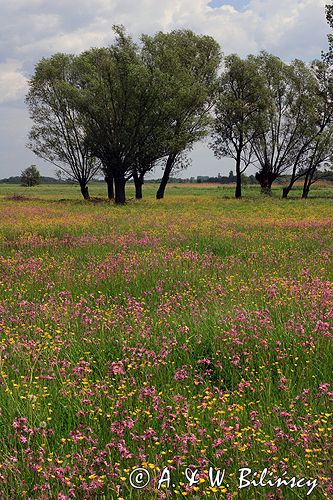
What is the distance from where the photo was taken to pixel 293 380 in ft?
15.9

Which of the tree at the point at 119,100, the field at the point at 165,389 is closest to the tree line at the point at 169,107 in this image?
the tree at the point at 119,100

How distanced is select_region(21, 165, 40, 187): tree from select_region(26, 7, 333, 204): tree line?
109 metres

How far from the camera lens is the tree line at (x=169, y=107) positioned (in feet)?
137

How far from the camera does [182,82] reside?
148ft

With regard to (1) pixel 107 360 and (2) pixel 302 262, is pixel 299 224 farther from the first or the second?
(1) pixel 107 360

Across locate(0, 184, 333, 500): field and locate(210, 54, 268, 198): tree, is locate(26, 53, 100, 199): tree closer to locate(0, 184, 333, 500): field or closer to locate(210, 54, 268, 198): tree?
locate(210, 54, 268, 198): tree

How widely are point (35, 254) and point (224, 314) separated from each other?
30.3 ft

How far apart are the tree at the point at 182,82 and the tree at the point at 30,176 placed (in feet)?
377

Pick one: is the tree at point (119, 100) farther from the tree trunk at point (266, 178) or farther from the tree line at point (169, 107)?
the tree trunk at point (266, 178)

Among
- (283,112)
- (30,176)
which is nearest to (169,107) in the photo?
(283,112)

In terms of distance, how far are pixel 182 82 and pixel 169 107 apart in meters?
5.08

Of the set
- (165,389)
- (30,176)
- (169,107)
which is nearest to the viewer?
(165,389)

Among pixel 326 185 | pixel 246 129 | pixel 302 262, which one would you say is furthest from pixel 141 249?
pixel 326 185

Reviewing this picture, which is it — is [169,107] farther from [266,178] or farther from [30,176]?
[30,176]
